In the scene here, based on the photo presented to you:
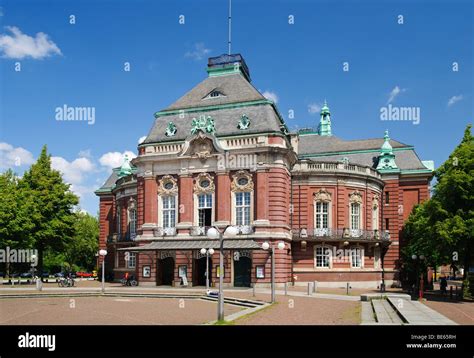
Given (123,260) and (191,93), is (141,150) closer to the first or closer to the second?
(191,93)

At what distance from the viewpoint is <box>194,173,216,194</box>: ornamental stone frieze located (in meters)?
44.8

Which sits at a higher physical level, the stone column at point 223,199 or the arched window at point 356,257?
the stone column at point 223,199

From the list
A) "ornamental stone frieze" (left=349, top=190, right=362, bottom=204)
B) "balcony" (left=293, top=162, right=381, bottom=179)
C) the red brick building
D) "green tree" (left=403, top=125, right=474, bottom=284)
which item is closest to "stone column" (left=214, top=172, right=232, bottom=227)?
the red brick building

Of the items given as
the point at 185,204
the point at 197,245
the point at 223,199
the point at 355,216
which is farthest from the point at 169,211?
the point at 355,216

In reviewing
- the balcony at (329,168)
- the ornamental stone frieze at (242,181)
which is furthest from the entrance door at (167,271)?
the balcony at (329,168)

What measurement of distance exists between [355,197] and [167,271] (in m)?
19.0

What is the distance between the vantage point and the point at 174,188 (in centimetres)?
4619

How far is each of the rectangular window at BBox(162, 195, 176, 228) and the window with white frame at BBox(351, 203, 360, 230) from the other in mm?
17062

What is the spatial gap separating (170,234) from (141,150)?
8.25 m

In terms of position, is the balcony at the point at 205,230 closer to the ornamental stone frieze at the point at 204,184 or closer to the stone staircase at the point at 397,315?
the ornamental stone frieze at the point at 204,184

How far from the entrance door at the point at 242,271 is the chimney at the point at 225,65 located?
18993 millimetres

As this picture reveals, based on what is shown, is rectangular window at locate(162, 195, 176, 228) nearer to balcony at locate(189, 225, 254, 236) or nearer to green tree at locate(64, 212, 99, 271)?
balcony at locate(189, 225, 254, 236)

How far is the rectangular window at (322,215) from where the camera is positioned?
160ft
